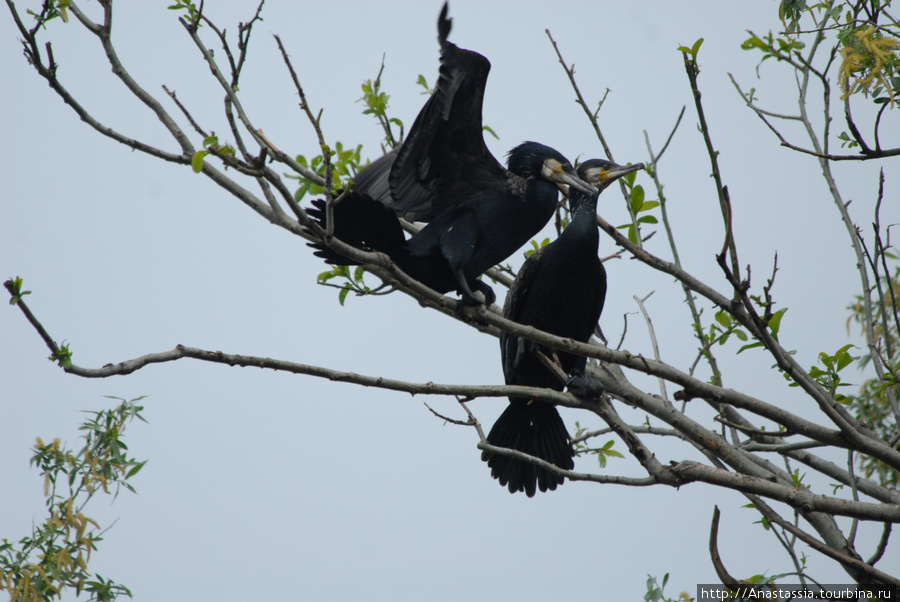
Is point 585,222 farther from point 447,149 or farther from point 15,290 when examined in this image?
point 15,290

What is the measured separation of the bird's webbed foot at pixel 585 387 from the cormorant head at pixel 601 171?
0.92 metres

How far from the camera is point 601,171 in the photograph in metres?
3.78

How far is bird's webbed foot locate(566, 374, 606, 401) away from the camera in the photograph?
126 inches

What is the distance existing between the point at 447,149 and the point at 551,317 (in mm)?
986

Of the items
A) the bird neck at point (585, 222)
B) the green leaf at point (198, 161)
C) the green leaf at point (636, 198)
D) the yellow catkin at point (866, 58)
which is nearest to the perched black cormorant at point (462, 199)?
the bird neck at point (585, 222)

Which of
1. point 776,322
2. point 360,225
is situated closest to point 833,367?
point 776,322

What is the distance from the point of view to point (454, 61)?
291cm

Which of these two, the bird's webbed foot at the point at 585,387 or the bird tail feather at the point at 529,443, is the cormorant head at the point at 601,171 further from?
the bird tail feather at the point at 529,443

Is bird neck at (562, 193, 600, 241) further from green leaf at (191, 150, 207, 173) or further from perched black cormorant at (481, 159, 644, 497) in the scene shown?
green leaf at (191, 150, 207, 173)

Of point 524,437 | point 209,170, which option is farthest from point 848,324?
point 209,170

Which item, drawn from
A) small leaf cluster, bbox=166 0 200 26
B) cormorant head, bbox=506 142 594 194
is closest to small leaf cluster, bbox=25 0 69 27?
small leaf cluster, bbox=166 0 200 26

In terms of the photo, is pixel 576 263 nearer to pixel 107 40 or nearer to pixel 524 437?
pixel 524 437

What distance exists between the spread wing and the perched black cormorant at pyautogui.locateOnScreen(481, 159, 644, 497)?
47cm

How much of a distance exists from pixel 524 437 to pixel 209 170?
2.19 metres
